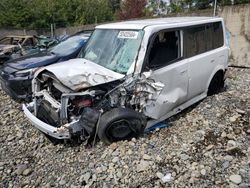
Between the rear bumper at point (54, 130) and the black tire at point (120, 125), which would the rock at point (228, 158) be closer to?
the black tire at point (120, 125)

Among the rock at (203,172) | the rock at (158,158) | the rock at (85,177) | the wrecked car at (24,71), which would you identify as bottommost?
the rock at (85,177)

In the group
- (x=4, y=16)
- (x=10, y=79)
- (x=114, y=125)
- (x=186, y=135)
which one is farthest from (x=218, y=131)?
(x=4, y=16)

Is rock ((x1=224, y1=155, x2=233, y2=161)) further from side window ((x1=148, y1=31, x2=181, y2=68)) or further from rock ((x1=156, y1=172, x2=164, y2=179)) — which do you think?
side window ((x1=148, y1=31, x2=181, y2=68))

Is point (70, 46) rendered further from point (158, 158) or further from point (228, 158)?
point (228, 158)

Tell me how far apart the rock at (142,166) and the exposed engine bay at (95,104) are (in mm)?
557

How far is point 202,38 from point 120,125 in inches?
103

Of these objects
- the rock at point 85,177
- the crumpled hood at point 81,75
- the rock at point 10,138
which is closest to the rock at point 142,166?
the rock at point 85,177

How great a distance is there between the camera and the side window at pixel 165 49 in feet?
13.8

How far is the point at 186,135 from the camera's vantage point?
4.15 metres

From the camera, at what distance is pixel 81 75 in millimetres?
3750

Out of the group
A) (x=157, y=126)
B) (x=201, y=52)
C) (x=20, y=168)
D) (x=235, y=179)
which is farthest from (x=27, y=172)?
(x=201, y=52)

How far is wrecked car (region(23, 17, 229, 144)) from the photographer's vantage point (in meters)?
3.66

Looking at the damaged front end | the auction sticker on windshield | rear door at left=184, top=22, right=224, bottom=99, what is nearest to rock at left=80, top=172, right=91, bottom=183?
Answer: the damaged front end

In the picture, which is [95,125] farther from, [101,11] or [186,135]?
[101,11]
